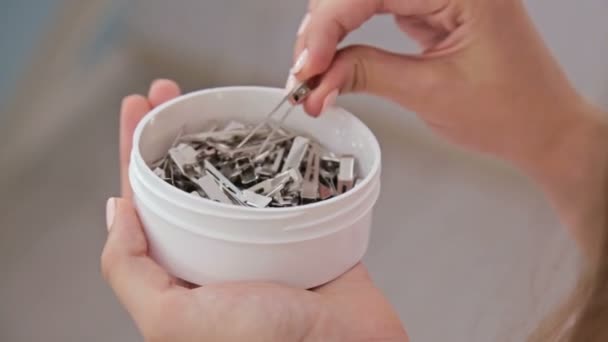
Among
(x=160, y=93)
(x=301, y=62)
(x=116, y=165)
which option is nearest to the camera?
(x=301, y=62)

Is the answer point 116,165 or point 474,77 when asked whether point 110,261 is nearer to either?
point 474,77

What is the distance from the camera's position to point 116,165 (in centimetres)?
105

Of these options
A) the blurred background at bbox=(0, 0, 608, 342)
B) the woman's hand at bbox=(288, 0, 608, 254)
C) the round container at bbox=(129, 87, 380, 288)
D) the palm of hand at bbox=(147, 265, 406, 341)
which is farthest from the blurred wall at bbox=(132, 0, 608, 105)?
the palm of hand at bbox=(147, 265, 406, 341)

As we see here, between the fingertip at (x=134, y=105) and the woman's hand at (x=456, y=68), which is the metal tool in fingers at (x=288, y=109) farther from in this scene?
the fingertip at (x=134, y=105)

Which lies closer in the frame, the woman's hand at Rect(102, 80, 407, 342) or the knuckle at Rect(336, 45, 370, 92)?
the woman's hand at Rect(102, 80, 407, 342)

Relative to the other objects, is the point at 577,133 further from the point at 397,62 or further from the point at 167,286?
the point at 167,286

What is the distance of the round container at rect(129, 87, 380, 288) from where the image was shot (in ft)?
1.71

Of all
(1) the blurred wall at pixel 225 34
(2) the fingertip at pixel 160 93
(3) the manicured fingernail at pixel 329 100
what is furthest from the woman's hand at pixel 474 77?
(1) the blurred wall at pixel 225 34

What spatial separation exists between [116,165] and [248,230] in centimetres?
58

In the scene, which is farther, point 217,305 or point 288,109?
point 288,109

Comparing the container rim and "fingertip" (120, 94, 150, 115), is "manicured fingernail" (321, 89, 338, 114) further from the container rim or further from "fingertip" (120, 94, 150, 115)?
"fingertip" (120, 94, 150, 115)

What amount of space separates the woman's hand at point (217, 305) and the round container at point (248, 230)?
1 cm

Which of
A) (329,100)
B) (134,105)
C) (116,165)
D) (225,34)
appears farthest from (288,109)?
(225,34)

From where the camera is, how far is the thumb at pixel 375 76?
62 centimetres
